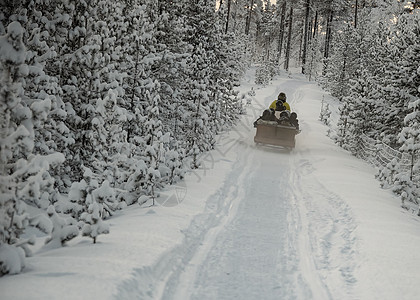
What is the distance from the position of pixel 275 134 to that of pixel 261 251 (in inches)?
430

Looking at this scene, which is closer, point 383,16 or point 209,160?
point 209,160

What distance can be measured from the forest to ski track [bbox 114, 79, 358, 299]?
1.44 meters

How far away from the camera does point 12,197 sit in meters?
4.44

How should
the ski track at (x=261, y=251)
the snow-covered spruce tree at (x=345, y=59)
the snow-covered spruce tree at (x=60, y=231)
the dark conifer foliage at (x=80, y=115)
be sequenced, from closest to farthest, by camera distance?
the dark conifer foliage at (x=80, y=115), the ski track at (x=261, y=251), the snow-covered spruce tree at (x=60, y=231), the snow-covered spruce tree at (x=345, y=59)

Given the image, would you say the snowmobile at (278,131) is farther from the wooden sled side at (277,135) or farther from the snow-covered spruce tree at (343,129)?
the snow-covered spruce tree at (343,129)

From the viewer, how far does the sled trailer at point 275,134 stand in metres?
17.1

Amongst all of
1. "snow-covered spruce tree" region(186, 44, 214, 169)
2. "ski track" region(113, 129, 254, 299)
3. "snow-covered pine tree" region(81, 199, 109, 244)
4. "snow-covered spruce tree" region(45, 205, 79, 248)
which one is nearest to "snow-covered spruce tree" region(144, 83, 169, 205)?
"ski track" region(113, 129, 254, 299)

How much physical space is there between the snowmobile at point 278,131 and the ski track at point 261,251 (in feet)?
18.9

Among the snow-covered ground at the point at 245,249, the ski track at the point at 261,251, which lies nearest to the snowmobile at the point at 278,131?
the snow-covered ground at the point at 245,249

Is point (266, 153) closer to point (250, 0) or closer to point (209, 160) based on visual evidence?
point (209, 160)

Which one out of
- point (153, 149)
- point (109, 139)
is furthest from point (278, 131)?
point (109, 139)

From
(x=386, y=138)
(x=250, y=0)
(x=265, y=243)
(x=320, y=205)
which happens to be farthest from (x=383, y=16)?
(x=265, y=243)

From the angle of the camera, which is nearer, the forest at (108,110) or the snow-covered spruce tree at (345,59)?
the forest at (108,110)

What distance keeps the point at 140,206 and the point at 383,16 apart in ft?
150
